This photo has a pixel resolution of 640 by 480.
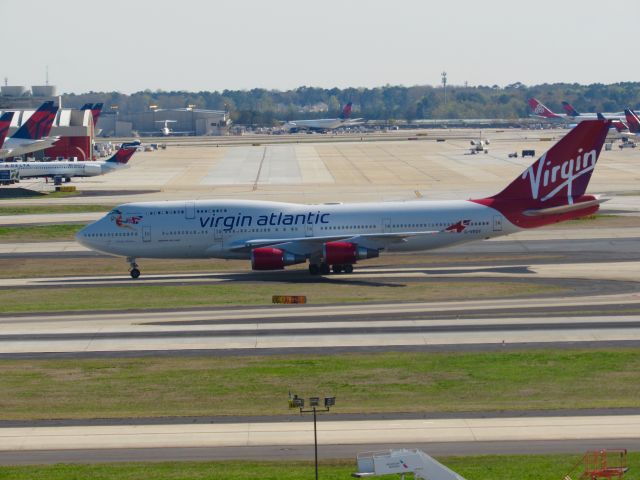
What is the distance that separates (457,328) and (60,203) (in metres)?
73.8

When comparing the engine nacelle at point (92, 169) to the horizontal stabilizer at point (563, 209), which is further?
the engine nacelle at point (92, 169)

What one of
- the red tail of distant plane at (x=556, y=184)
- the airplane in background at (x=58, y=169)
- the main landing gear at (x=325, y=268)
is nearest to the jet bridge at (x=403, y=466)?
the main landing gear at (x=325, y=268)

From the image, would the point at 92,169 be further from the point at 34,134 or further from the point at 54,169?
the point at 34,134

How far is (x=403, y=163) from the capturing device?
171625 mm

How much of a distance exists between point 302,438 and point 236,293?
28001 mm

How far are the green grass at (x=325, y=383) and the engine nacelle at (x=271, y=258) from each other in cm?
1960

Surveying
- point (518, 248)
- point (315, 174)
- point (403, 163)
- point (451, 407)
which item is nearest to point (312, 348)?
point (451, 407)

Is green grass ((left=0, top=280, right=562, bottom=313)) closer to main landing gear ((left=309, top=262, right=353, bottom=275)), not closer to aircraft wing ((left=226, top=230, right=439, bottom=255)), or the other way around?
main landing gear ((left=309, top=262, right=353, bottom=275))

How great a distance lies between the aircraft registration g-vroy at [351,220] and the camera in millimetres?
67250

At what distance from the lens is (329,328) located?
169ft

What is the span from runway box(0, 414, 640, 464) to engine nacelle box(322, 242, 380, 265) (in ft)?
96.4

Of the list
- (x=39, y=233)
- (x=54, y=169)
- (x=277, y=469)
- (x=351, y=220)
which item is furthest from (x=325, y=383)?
(x=54, y=169)

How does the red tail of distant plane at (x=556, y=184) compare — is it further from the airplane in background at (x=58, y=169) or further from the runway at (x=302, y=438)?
the airplane in background at (x=58, y=169)

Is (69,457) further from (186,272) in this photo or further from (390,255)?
(390,255)
